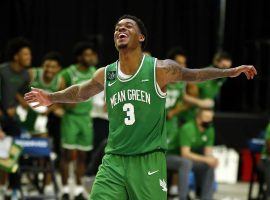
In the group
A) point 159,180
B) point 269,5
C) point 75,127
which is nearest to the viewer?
point 159,180

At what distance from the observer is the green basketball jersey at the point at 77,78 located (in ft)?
32.8

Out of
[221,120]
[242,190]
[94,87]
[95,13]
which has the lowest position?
[242,190]

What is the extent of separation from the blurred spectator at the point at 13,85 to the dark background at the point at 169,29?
479cm

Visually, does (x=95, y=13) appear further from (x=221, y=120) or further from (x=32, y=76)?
(x=32, y=76)

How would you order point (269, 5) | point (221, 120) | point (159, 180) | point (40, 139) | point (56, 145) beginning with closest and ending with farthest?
point (159, 180) → point (40, 139) → point (56, 145) → point (221, 120) → point (269, 5)

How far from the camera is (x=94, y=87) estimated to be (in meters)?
6.06

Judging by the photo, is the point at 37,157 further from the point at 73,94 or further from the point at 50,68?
the point at 73,94

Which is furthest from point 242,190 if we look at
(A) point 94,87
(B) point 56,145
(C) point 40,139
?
(A) point 94,87

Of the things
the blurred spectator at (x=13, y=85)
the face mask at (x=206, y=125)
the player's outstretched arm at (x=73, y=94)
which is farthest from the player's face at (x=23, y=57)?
the player's outstretched arm at (x=73, y=94)

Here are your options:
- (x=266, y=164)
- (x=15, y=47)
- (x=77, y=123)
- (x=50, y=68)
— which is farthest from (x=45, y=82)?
(x=266, y=164)

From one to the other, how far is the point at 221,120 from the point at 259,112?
887 mm

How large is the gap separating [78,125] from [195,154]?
1572mm

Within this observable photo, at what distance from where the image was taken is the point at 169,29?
574 inches

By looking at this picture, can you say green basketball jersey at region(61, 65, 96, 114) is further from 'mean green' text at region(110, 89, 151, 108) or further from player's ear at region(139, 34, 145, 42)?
'mean green' text at region(110, 89, 151, 108)
